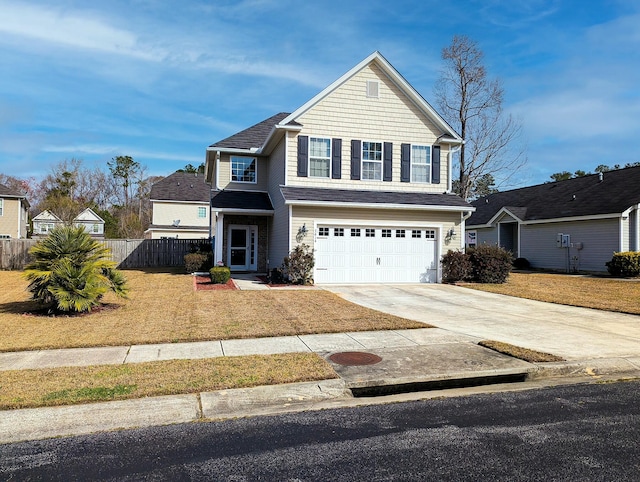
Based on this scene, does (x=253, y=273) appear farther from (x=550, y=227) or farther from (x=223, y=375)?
(x=550, y=227)

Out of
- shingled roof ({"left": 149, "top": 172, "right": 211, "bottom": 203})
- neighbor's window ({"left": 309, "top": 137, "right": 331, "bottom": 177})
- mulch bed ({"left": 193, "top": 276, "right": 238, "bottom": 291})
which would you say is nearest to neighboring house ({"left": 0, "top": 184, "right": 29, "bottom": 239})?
shingled roof ({"left": 149, "top": 172, "right": 211, "bottom": 203})

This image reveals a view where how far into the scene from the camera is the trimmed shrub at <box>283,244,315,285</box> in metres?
16.4

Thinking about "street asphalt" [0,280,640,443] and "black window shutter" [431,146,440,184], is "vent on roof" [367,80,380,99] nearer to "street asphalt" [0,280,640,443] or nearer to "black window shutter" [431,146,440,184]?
"black window shutter" [431,146,440,184]

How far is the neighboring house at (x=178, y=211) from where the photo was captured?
38.8m

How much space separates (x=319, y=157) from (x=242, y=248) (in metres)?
6.29

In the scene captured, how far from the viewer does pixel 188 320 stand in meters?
9.80

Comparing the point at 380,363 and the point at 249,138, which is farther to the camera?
the point at 249,138

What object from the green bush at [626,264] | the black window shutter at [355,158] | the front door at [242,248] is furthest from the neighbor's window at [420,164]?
the green bush at [626,264]

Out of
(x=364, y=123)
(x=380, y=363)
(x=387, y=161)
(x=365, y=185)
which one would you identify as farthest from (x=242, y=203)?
(x=380, y=363)

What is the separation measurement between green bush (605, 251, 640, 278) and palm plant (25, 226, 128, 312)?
2076cm

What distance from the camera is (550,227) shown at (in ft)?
86.3

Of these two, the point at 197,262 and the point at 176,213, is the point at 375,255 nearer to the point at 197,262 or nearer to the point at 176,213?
the point at 197,262

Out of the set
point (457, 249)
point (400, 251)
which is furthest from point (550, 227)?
point (400, 251)

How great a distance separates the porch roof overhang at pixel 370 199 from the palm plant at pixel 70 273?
6.83 metres
